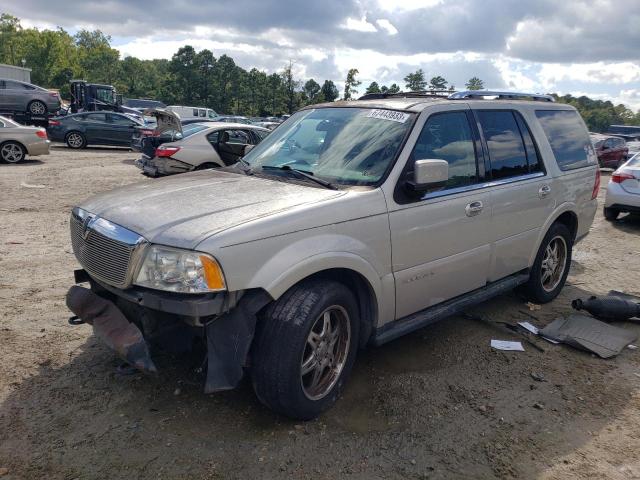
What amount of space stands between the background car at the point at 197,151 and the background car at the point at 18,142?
17.1 feet

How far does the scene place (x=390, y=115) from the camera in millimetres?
3965

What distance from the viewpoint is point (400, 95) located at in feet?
16.3

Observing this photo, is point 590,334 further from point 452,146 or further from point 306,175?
point 306,175

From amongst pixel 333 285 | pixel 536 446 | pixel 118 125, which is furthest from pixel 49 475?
pixel 118 125

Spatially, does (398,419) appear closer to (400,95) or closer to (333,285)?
(333,285)

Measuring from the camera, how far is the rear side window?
5.28 metres

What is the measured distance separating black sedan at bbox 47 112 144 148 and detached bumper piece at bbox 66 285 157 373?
1888 centimetres

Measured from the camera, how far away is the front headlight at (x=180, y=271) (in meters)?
2.75

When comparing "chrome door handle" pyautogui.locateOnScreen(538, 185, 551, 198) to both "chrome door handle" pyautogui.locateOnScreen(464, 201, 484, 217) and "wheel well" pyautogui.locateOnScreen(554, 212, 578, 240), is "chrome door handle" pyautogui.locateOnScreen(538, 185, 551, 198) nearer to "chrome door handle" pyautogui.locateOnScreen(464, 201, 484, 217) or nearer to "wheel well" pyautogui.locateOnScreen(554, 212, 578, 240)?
"wheel well" pyautogui.locateOnScreen(554, 212, 578, 240)

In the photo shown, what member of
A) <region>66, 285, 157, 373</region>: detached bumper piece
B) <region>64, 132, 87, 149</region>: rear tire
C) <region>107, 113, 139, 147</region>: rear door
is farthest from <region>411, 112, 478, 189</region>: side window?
<region>64, 132, 87, 149</region>: rear tire

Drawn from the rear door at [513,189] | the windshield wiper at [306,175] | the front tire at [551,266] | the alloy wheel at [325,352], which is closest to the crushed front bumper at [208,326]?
the alloy wheel at [325,352]

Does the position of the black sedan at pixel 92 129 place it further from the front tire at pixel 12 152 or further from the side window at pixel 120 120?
the front tire at pixel 12 152

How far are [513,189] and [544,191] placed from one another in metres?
0.60

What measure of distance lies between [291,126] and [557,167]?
269 centimetres
